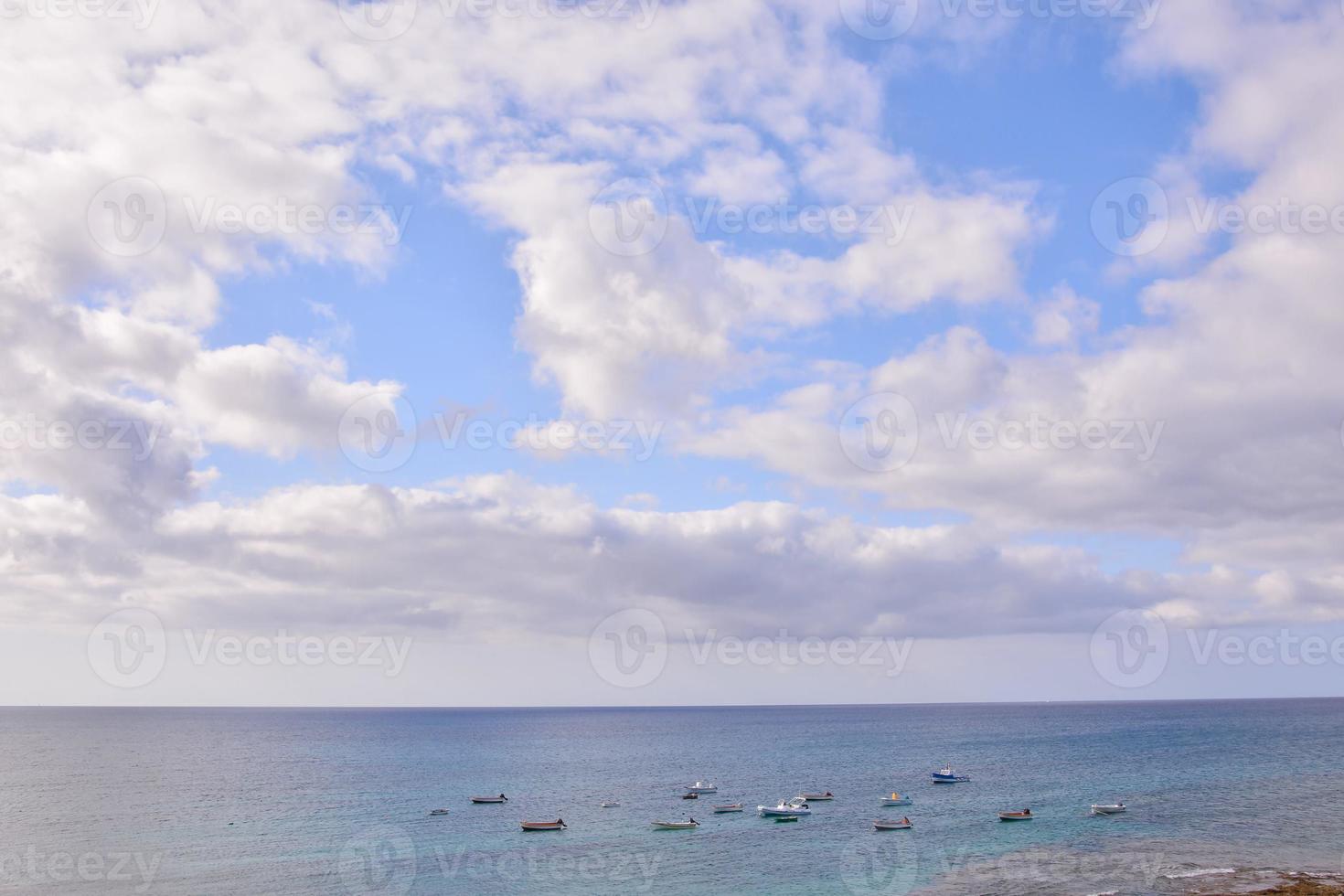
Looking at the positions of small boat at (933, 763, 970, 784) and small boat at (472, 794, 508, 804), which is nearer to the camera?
small boat at (472, 794, 508, 804)

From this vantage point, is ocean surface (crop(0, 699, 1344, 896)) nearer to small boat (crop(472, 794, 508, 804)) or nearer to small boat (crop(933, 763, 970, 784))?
small boat (crop(472, 794, 508, 804))

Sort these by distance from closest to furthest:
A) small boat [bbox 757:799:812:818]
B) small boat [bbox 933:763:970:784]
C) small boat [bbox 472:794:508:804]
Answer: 1. small boat [bbox 757:799:812:818]
2. small boat [bbox 472:794:508:804]
3. small boat [bbox 933:763:970:784]

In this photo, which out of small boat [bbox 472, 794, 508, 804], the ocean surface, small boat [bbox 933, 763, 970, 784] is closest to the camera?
the ocean surface

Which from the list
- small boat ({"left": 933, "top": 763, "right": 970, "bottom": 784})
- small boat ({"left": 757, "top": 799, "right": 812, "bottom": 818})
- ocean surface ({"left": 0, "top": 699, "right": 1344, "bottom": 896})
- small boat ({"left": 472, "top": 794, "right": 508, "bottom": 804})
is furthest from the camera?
small boat ({"left": 933, "top": 763, "right": 970, "bottom": 784})

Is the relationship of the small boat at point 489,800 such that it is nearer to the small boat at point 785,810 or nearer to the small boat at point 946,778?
the small boat at point 785,810

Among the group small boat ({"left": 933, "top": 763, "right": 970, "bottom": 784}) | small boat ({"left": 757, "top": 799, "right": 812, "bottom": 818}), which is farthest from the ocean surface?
small boat ({"left": 933, "top": 763, "right": 970, "bottom": 784})

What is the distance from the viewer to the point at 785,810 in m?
93.2

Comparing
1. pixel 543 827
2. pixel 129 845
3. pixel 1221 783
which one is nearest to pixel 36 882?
pixel 129 845

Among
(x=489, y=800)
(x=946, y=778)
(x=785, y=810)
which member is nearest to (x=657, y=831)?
(x=785, y=810)

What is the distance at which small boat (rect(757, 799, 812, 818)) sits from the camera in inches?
3669

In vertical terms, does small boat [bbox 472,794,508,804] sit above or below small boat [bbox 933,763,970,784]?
above

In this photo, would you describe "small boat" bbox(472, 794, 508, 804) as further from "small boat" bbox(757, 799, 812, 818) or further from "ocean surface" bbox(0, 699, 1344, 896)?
"small boat" bbox(757, 799, 812, 818)

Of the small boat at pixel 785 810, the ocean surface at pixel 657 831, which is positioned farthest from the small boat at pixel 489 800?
the small boat at pixel 785 810

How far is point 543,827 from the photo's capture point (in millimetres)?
84562
